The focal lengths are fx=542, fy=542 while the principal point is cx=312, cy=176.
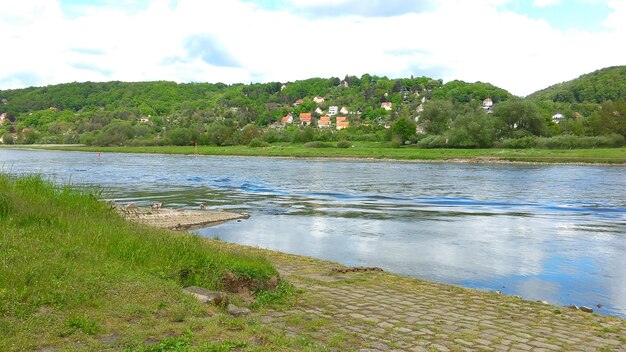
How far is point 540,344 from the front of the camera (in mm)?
7656

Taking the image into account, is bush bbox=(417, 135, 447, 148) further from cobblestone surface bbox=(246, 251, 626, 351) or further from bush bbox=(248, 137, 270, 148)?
cobblestone surface bbox=(246, 251, 626, 351)

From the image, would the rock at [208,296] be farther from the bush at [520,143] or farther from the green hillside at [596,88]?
the green hillside at [596,88]

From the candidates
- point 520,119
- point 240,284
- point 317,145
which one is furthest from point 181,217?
point 317,145

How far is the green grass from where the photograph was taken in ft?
19.8

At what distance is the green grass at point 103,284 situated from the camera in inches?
238

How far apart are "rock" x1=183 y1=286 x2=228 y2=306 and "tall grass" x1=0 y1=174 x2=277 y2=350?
309 millimetres

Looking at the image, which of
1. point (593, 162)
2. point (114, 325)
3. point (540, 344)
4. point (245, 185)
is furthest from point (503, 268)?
point (593, 162)

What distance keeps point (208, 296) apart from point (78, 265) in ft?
6.71

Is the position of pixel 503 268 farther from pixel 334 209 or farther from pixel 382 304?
pixel 334 209

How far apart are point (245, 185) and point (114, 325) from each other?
4062 cm

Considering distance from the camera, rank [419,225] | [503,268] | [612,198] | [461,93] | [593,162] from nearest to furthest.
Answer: [503,268]
[419,225]
[612,198]
[593,162]
[461,93]

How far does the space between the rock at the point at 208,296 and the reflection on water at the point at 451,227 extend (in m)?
8.03

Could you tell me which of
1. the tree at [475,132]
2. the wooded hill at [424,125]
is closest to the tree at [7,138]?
the wooded hill at [424,125]

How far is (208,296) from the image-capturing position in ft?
26.1
